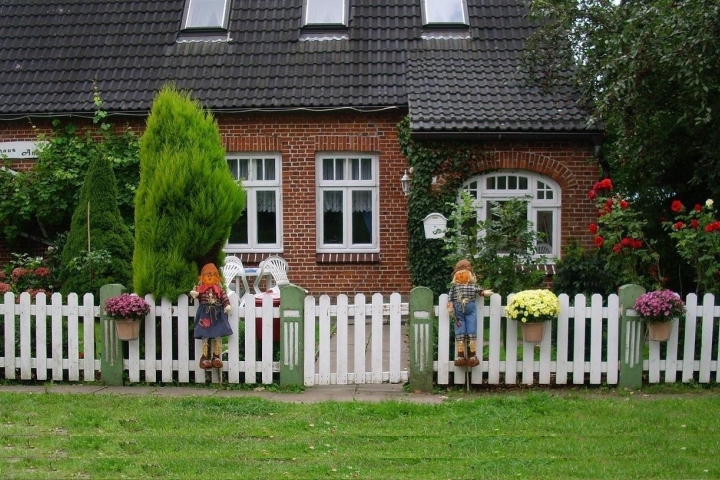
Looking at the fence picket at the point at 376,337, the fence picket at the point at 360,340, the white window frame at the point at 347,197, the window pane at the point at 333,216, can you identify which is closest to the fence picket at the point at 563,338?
the fence picket at the point at 376,337

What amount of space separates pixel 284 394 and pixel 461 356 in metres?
1.81

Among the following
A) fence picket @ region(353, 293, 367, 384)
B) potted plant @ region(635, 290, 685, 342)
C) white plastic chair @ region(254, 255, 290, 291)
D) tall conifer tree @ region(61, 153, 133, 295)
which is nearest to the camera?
potted plant @ region(635, 290, 685, 342)

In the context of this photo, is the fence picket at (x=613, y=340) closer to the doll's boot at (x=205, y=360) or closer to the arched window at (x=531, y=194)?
the doll's boot at (x=205, y=360)

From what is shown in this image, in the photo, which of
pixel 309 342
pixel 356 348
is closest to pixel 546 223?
pixel 356 348

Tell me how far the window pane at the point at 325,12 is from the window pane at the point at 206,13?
1.61 meters

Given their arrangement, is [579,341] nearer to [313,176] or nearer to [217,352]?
[217,352]

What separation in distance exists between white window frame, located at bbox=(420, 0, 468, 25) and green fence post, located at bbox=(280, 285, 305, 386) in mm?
8430

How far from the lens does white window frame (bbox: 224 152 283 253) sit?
1464 cm

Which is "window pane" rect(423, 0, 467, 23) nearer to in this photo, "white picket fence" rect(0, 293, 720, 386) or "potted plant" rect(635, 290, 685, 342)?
"white picket fence" rect(0, 293, 720, 386)

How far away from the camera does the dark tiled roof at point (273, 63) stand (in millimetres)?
14156

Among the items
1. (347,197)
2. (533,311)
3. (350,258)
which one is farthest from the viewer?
(347,197)

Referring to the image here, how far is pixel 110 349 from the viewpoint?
29.2 ft

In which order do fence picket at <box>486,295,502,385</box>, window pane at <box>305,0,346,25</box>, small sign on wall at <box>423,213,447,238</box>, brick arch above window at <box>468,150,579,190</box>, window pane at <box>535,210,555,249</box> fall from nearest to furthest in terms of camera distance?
fence picket at <box>486,295,502,385</box> → small sign on wall at <box>423,213,447,238</box> → brick arch above window at <box>468,150,579,190</box> → window pane at <box>535,210,555,249</box> → window pane at <box>305,0,346,25</box>

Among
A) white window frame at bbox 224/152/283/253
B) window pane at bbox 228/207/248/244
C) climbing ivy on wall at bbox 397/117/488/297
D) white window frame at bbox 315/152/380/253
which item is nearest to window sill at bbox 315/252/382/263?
white window frame at bbox 315/152/380/253
